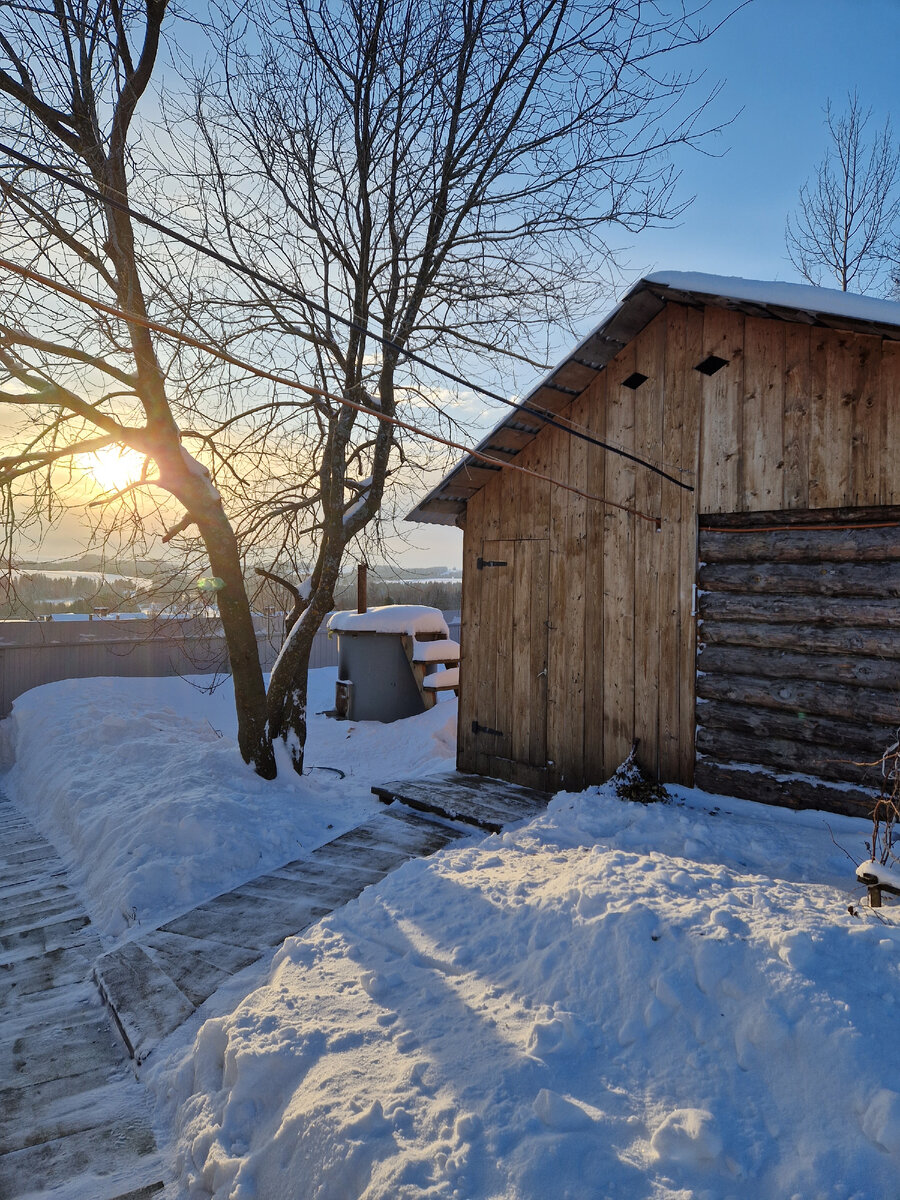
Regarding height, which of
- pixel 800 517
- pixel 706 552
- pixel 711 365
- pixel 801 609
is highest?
pixel 711 365

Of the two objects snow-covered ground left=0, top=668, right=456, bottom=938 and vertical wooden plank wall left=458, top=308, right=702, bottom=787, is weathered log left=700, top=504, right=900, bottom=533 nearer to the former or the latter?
vertical wooden plank wall left=458, top=308, right=702, bottom=787

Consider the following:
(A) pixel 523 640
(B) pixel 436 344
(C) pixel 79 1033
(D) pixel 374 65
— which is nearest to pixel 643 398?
(A) pixel 523 640

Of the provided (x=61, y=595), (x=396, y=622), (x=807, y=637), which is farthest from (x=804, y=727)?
(x=61, y=595)

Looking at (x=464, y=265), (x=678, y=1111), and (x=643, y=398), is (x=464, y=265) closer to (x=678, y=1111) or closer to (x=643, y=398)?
(x=643, y=398)

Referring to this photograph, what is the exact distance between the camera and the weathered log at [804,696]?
517 cm

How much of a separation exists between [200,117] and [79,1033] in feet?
30.1

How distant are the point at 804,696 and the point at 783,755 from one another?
542 millimetres

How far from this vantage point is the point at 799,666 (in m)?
5.62

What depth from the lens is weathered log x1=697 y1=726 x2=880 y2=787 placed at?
534cm

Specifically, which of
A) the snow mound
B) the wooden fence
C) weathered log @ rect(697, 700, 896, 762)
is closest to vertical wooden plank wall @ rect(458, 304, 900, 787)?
weathered log @ rect(697, 700, 896, 762)

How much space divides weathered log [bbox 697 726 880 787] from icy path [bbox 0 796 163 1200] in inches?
191

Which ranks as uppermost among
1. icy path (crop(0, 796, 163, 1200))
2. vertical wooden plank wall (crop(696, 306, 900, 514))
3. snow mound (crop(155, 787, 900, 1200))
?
vertical wooden plank wall (crop(696, 306, 900, 514))

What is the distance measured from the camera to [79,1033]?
13.7 ft

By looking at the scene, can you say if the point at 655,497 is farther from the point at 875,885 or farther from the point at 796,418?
the point at 875,885
